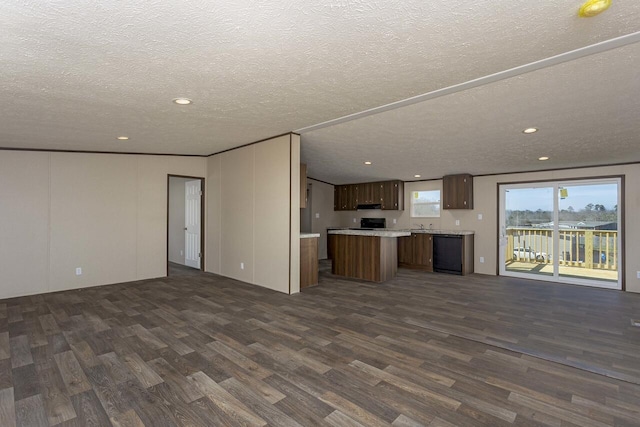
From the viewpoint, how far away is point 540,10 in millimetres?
1771

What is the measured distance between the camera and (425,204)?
7.99 m

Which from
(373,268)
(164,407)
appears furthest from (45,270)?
(373,268)

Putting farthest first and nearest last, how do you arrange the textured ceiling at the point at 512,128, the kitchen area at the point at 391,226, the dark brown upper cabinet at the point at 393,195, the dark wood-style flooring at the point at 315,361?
the dark brown upper cabinet at the point at 393,195
the kitchen area at the point at 391,226
the textured ceiling at the point at 512,128
the dark wood-style flooring at the point at 315,361

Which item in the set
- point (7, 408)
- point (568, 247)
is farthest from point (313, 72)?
point (568, 247)

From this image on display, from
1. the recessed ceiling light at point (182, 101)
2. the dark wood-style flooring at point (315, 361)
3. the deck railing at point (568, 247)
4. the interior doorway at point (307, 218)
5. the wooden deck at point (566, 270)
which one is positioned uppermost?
the recessed ceiling light at point (182, 101)

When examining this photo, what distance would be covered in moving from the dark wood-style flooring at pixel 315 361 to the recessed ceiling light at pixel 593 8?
8.05ft

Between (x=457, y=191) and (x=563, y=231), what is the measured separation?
2150 millimetres

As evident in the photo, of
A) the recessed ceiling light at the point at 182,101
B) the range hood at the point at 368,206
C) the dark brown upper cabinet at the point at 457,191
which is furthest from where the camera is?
the range hood at the point at 368,206

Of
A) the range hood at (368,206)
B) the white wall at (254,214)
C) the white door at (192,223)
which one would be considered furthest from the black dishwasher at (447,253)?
the white door at (192,223)

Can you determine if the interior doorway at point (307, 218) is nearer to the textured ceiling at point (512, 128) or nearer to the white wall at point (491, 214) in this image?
the white wall at point (491, 214)

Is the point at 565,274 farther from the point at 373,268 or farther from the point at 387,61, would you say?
the point at 387,61

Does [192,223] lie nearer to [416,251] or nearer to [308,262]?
[308,262]

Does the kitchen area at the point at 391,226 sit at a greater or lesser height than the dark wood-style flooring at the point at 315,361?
greater

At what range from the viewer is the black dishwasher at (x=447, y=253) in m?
6.81
